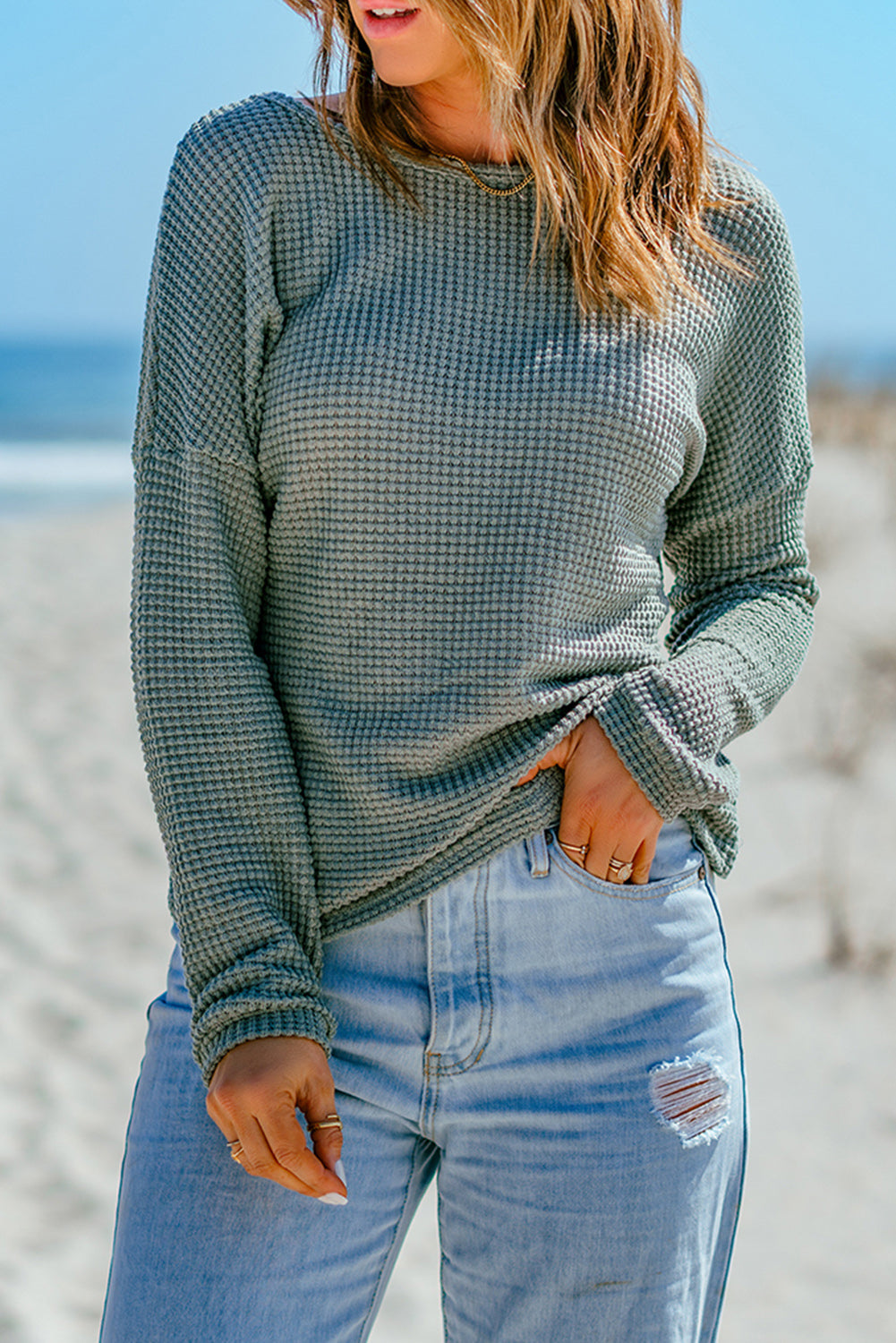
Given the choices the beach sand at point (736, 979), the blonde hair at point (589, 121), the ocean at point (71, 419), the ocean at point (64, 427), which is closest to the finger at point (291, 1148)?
the blonde hair at point (589, 121)

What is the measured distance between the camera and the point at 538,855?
4.18 ft

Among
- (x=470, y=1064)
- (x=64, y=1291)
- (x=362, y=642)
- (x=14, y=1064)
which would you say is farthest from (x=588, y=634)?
(x=14, y=1064)

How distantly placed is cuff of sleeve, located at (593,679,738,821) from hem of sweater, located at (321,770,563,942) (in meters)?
0.09

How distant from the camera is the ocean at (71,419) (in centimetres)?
1419

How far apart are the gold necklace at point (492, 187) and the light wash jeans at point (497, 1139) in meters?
0.69

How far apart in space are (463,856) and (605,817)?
0.47 ft

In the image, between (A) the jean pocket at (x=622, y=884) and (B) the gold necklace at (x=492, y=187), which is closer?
(A) the jean pocket at (x=622, y=884)

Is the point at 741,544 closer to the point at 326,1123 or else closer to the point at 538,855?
the point at 538,855

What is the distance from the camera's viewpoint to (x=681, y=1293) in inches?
48.9

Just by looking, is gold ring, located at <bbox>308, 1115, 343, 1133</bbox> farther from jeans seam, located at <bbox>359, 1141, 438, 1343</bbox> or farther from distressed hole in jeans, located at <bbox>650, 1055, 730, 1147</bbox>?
distressed hole in jeans, located at <bbox>650, 1055, 730, 1147</bbox>

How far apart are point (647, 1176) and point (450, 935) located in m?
0.29

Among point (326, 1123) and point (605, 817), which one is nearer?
point (326, 1123)

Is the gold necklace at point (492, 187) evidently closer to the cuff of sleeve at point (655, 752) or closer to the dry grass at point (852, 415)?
the cuff of sleeve at point (655, 752)

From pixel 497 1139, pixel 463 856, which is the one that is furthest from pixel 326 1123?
pixel 463 856
